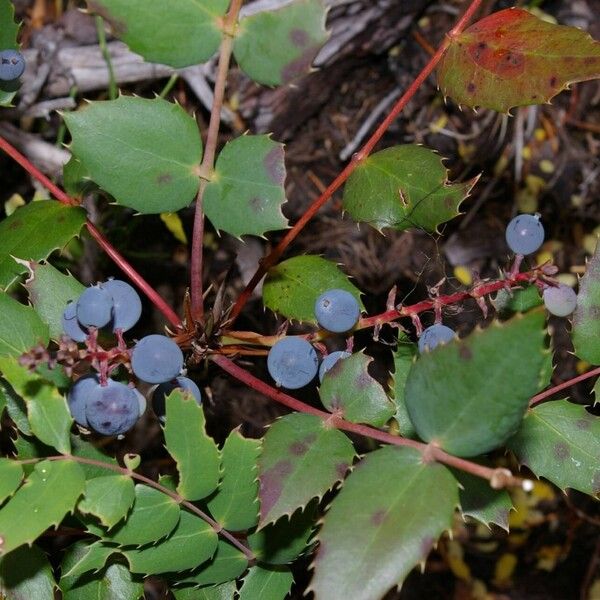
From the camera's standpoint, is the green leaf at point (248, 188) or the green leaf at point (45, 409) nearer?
the green leaf at point (45, 409)

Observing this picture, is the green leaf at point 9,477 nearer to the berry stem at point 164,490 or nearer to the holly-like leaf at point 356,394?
the berry stem at point 164,490

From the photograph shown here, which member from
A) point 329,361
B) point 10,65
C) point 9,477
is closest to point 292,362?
point 329,361

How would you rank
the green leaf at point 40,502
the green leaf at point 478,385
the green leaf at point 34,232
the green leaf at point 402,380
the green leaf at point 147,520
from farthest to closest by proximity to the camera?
the green leaf at point 34,232, the green leaf at point 402,380, the green leaf at point 147,520, the green leaf at point 40,502, the green leaf at point 478,385

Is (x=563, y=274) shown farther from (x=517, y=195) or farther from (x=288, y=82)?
(x=288, y=82)

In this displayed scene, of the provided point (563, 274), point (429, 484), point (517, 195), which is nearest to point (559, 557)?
point (563, 274)

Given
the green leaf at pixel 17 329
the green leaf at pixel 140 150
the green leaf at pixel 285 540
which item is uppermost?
the green leaf at pixel 140 150

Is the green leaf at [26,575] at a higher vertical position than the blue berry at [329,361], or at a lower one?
lower

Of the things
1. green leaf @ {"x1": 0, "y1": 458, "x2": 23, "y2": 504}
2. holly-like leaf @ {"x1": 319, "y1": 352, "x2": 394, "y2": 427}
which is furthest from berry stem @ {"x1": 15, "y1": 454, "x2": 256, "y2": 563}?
holly-like leaf @ {"x1": 319, "y1": 352, "x2": 394, "y2": 427}

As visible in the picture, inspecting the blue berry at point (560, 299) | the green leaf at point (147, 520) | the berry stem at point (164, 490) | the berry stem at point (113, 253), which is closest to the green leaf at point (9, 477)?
the berry stem at point (164, 490)
